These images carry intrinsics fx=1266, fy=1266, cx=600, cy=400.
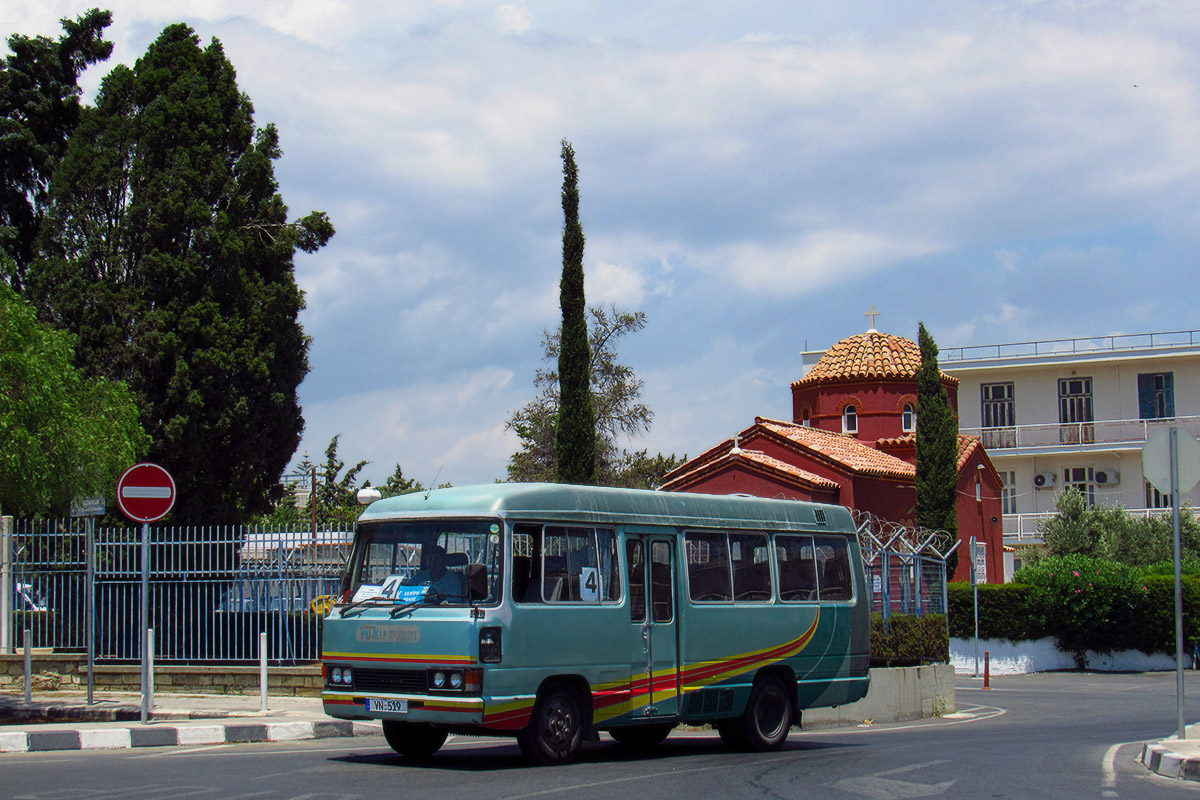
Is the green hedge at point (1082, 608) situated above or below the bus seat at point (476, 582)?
below

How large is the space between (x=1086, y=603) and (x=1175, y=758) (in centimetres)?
2570

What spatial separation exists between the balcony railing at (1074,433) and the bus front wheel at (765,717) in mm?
43898

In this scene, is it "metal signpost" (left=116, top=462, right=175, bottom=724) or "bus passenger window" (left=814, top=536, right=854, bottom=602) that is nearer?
"metal signpost" (left=116, top=462, right=175, bottom=724)

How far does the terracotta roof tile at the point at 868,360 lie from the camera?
46.3 m

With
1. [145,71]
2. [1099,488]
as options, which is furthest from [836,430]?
[145,71]

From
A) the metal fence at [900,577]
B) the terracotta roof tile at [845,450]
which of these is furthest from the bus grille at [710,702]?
the terracotta roof tile at [845,450]

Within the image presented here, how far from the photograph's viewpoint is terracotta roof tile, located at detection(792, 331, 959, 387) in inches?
1822

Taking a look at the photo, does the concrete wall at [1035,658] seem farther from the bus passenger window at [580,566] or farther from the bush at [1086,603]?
the bus passenger window at [580,566]

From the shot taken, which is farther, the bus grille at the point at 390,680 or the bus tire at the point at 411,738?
the bus tire at the point at 411,738

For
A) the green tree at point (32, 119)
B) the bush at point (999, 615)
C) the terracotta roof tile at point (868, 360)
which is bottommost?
the bush at point (999, 615)

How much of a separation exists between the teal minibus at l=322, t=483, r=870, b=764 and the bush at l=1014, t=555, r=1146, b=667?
24.2 m

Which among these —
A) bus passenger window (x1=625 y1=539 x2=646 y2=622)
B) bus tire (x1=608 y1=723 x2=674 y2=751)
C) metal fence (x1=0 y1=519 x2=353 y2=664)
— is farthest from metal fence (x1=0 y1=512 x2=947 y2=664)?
bus passenger window (x1=625 y1=539 x2=646 y2=622)

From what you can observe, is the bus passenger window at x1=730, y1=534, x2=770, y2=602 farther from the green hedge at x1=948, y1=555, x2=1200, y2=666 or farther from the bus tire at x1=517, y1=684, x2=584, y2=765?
the green hedge at x1=948, y1=555, x2=1200, y2=666

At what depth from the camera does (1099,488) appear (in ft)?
184
